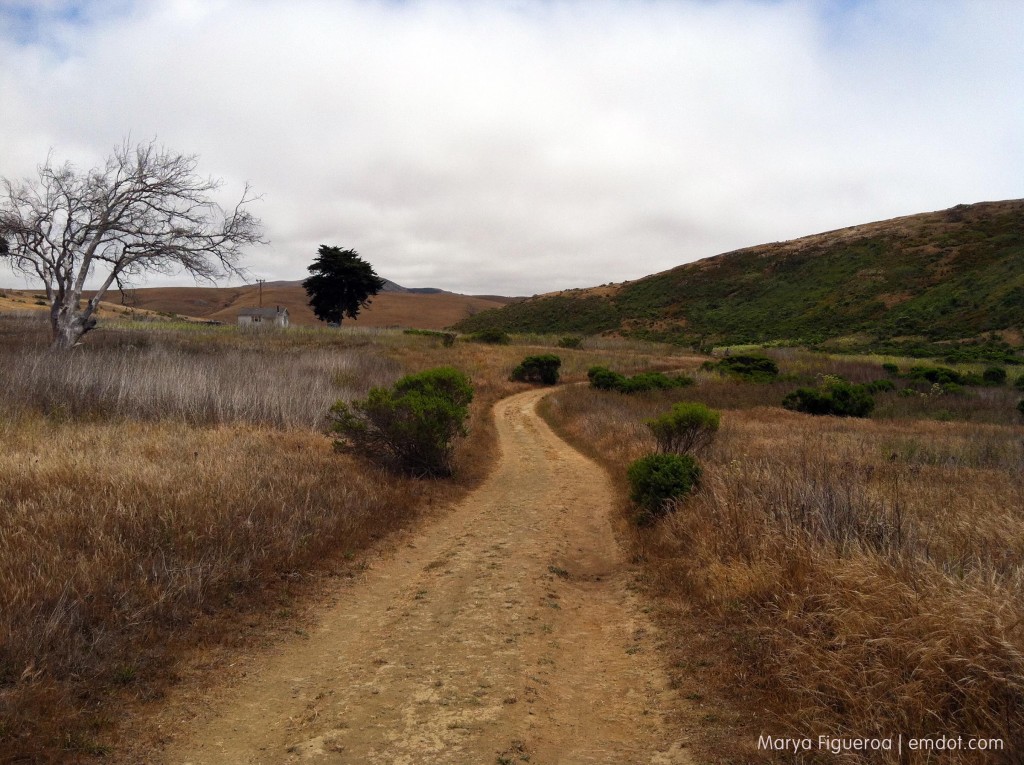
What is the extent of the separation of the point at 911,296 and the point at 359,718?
73.5 m

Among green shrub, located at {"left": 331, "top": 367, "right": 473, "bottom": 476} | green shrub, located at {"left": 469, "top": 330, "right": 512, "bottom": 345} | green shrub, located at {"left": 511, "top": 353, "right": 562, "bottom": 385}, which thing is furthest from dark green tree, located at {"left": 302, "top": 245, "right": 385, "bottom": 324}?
green shrub, located at {"left": 331, "top": 367, "right": 473, "bottom": 476}

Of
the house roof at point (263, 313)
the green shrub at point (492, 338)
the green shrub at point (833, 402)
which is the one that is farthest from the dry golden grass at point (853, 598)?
the house roof at point (263, 313)

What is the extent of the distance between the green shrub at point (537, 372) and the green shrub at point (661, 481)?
18.7m

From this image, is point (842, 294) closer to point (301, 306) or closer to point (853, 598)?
point (853, 598)

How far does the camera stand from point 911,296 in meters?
61.6

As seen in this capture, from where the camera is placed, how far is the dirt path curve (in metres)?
3.04

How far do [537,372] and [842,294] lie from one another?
187 ft

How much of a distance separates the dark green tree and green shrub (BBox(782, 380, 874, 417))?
41.9 metres

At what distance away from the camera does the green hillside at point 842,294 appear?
53.4m

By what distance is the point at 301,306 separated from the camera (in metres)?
120

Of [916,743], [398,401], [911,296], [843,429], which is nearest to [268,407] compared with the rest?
[398,401]

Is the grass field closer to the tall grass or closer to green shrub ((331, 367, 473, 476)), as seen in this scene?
the tall grass

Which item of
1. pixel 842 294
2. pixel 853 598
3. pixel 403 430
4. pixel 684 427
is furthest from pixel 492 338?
pixel 842 294

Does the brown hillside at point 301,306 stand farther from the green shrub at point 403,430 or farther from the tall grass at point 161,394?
the green shrub at point 403,430
